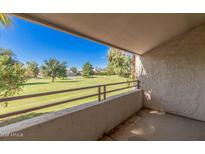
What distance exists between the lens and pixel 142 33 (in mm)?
2789

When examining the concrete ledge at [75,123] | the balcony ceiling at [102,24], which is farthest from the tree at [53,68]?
the balcony ceiling at [102,24]

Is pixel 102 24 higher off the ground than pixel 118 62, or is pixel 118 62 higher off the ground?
pixel 118 62

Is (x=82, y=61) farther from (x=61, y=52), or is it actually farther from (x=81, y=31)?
(x=81, y=31)

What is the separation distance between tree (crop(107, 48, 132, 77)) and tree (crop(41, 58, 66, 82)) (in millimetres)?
5559

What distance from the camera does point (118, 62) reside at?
331 inches

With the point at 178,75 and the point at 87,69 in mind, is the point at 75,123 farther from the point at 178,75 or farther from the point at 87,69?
the point at 87,69

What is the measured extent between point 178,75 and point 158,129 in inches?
72.6

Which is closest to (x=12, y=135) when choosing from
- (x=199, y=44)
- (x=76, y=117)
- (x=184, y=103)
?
(x=76, y=117)

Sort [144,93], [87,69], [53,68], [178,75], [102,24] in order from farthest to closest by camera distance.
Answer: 1. [87,69]
2. [53,68]
3. [144,93]
4. [178,75]
5. [102,24]

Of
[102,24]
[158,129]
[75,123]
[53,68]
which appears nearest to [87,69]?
[53,68]

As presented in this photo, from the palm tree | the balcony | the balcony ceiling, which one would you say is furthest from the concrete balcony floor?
the palm tree

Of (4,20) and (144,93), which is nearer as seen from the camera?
(4,20)

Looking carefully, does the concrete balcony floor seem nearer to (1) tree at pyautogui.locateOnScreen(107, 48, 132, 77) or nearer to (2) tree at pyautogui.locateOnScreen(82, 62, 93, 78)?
(1) tree at pyautogui.locateOnScreen(107, 48, 132, 77)
